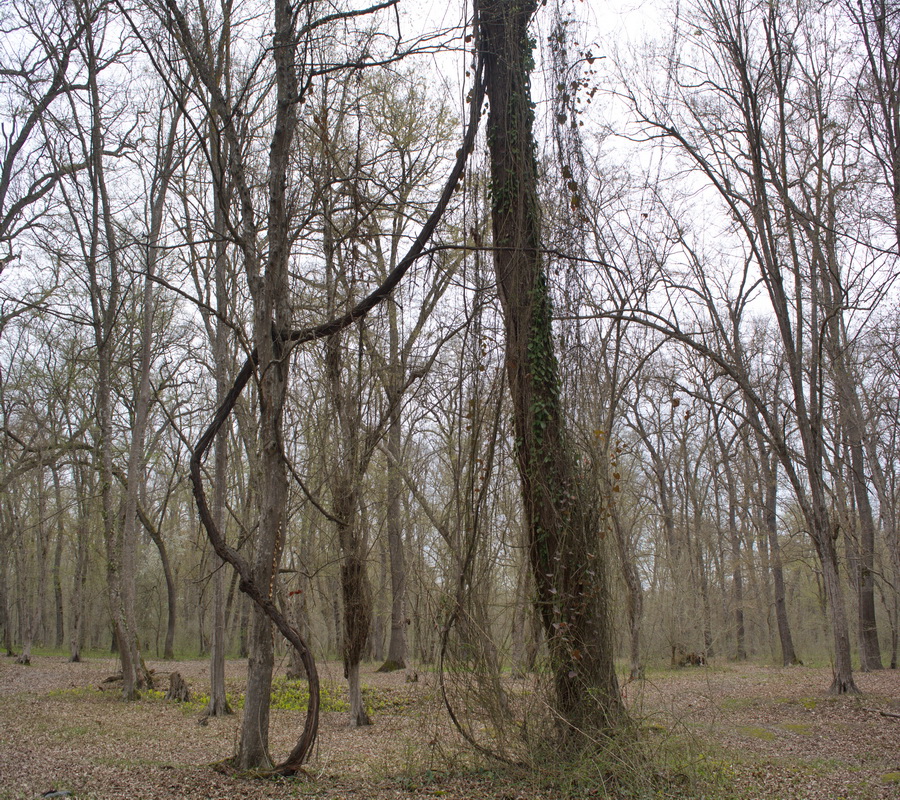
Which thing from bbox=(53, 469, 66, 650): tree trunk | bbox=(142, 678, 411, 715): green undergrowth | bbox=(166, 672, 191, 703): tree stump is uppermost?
bbox=(53, 469, 66, 650): tree trunk

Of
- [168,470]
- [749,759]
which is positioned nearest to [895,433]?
[749,759]

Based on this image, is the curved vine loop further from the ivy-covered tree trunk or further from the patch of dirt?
the patch of dirt

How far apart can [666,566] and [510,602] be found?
33.9ft

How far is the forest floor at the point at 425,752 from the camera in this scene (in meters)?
4.45

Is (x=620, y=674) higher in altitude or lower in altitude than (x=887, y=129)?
lower

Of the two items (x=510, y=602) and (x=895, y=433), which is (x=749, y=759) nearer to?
(x=510, y=602)

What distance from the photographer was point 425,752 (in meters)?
4.90

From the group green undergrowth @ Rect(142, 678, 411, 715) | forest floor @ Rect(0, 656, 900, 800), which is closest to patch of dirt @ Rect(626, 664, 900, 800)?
forest floor @ Rect(0, 656, 900, 800)

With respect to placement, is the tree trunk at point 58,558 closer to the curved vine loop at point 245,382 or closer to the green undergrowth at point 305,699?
the green undergrowth at point 305,699

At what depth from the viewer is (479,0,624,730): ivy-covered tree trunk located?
16.3 feet

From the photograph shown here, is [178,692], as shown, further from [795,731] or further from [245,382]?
[795,731]

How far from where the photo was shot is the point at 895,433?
13594 millimetres

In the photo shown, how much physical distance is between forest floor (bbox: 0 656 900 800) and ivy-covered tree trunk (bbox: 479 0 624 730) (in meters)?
0.47

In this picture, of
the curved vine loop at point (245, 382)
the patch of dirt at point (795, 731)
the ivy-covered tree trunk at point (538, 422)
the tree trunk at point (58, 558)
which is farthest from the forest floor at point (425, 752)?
the tree trunk at point (58, 558)
